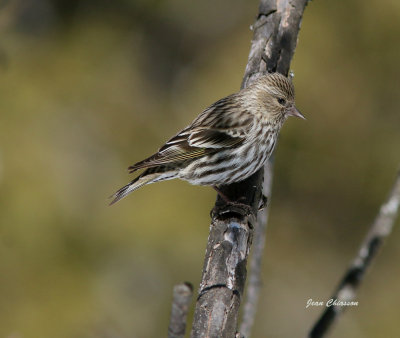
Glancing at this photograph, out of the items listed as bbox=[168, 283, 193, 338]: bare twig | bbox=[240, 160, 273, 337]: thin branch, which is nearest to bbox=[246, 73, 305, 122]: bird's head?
bbox=[240, 160, 273, 337]: thin branch

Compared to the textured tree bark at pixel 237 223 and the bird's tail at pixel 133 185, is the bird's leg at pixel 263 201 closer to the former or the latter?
the textured tree bark at pixel 237 223

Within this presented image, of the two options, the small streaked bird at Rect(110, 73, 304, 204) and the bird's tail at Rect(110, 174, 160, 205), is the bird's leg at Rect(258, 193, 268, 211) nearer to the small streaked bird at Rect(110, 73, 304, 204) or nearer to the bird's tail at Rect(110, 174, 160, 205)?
the small streaked bird at Rect(110, 73, 304, 204)

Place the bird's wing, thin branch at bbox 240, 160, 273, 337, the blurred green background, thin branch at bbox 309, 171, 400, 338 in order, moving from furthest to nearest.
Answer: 1. the blurred green background
2. the bird's wing
3. thin branch at bbox 240, 160, 273, 337
4. thin branch at bbox 309, 171, 400, 338

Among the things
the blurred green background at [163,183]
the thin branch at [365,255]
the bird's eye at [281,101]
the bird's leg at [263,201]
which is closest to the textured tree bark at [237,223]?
the bird's leg at [263,201]

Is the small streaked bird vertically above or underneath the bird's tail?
above

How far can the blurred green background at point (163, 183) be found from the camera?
16.8 feet

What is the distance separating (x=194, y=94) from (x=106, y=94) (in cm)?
89

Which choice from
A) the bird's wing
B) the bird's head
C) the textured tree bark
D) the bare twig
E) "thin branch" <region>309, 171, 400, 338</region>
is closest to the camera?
the bare twig

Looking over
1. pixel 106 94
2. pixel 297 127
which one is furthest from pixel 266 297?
pixel 106 94

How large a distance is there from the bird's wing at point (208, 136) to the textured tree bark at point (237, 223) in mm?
284

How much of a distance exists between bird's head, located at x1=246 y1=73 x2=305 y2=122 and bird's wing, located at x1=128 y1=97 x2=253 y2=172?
16cm

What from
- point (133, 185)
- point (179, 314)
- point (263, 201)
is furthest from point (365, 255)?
point (133, 185)

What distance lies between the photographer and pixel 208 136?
4.05 m

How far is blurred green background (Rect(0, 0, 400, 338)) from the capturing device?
5.11 metres
